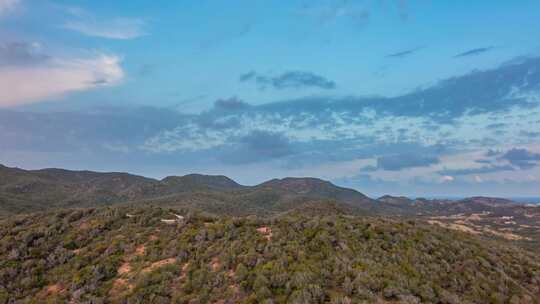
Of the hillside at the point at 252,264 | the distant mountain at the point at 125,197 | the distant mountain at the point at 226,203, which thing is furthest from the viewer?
the distant mountain at the point at 125,197

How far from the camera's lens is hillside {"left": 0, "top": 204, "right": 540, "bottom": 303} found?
14367mm

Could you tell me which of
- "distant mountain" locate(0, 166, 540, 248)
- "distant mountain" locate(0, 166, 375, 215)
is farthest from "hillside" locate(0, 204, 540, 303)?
"distant mountain" locate(0, 166, 375, 215)

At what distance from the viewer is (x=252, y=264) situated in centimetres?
1669

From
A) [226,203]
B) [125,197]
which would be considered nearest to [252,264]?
[226,203]

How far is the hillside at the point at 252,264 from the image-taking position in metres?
14.4

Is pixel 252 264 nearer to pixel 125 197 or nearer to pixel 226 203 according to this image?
pixel 226 203

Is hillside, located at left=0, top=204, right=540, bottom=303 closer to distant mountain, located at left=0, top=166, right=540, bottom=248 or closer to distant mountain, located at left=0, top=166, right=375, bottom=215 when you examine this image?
distant mountain, located at left=0, top=166, right=540, bottom=248

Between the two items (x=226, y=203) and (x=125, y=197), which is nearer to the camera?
(x=226, y=203)

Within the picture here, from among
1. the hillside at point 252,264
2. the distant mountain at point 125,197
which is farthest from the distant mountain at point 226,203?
the hillside at point 252,264

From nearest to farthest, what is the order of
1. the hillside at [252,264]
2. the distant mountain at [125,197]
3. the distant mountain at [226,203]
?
the hillside at [252,264] < the distant mountain at [226,203] < the distant mountain at [125,197]

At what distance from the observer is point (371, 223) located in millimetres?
23953

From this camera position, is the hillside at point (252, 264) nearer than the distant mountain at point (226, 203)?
Yes

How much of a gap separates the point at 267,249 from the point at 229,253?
2.45 m

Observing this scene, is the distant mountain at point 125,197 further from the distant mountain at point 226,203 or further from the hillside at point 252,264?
the hillside at point 252,264
